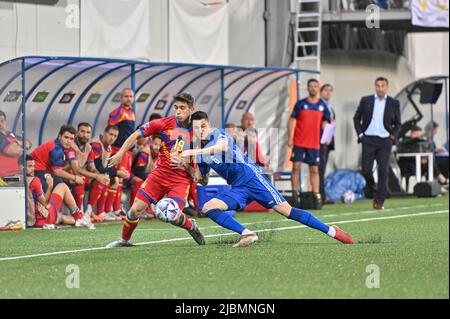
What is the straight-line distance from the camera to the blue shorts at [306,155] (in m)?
20.4

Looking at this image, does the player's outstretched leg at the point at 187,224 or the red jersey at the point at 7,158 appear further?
the red jersey at the point at 7,158

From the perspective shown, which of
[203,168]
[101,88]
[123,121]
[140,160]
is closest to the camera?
[203,168]

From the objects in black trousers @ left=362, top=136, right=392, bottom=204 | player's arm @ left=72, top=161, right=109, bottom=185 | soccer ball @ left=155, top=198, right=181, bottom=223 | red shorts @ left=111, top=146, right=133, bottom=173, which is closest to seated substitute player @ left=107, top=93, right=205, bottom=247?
soccer ball @ left=155, top=198, right=181, bottom=223

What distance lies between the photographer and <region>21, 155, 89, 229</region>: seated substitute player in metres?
16.6

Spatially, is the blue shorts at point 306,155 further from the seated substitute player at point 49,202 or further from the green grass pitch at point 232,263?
the seated substitute player at point 49,202

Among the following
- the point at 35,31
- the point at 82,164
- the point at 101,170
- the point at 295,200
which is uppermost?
the point at 35,31

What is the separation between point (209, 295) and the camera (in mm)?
8109

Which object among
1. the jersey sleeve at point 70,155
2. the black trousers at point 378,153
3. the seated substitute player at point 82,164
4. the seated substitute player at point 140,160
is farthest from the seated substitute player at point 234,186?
the black trousers at point 378,153

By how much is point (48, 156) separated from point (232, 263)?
729 centimetres

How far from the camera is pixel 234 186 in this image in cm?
1234

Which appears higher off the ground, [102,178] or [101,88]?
[101,88]

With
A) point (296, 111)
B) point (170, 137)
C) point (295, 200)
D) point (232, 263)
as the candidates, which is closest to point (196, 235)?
point (170, 137)

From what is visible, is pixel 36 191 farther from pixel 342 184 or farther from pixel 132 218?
pixel 342 184
